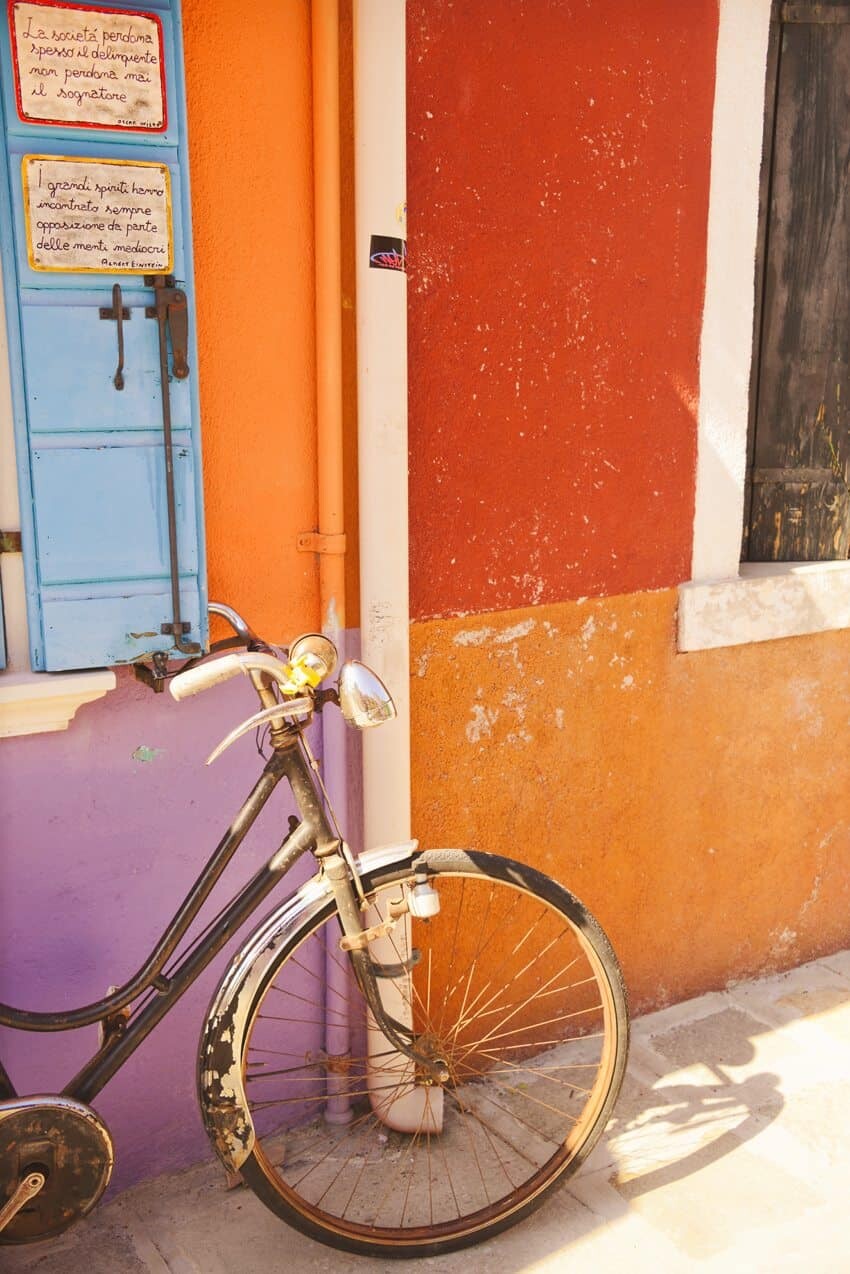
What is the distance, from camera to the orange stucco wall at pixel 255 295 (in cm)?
267

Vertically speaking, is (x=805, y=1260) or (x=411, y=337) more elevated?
(x=411, y=337)

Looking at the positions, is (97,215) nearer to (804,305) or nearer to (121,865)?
(121,865)

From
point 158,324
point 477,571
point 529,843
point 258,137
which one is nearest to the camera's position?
point 158,324

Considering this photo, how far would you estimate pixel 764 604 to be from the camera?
3826 mm

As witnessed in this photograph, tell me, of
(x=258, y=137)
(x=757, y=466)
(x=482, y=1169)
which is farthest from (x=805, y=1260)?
(x=258, y=137)

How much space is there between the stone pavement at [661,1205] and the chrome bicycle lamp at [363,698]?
4.34 feet

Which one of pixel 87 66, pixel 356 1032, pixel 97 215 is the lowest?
pixel 356 1032

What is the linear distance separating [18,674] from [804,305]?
273 centimetres

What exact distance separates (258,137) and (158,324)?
565 millimetres

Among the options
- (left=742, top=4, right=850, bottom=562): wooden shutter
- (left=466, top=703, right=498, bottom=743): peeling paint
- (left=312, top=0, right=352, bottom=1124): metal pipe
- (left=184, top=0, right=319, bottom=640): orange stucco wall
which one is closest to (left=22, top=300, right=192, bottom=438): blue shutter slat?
(left=184, top=0, right=319, bottom=640): orange stucco wall

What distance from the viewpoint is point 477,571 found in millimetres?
3248

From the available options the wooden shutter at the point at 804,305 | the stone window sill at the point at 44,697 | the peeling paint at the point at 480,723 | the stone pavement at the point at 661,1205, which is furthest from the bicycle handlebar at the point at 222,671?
the wooden shutter at the point at 804,305

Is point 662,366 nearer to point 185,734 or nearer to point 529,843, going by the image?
point 529,843

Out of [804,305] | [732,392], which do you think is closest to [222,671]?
[732,392]
